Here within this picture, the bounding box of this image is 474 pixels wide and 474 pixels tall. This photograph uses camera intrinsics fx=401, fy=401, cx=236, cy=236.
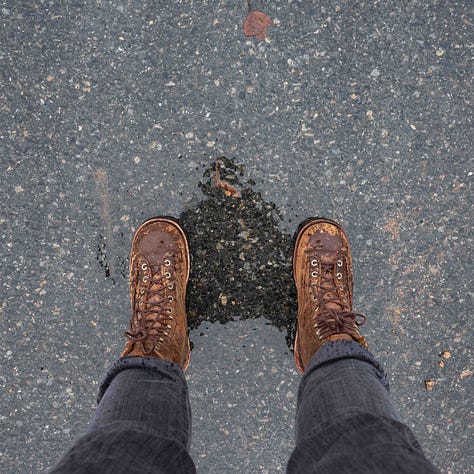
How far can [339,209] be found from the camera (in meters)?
2.08

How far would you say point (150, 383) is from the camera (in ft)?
5.56

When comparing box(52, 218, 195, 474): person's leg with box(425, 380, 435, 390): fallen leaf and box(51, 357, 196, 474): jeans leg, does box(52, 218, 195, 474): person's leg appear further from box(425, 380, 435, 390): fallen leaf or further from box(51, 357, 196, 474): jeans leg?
box(425, 380, 435, 390): fallen leaf

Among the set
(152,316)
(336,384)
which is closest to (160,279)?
(152,316)

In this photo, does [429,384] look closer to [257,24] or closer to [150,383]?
[150,383]

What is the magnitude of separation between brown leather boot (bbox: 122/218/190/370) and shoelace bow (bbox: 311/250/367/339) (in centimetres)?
→ 68

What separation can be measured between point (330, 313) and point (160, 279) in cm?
88

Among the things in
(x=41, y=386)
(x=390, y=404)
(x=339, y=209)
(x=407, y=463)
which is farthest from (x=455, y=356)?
(x=41, y=386)

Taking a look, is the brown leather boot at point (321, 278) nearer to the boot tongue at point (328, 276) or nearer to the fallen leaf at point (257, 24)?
the boot tongue at point (328, 276)

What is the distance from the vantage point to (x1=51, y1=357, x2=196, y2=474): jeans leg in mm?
1299

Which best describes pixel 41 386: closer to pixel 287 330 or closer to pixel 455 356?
pixel 287 330

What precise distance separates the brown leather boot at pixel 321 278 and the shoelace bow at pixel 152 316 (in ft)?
2.20

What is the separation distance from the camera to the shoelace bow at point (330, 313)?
195 centimetres

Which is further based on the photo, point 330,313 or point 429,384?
point 429,384

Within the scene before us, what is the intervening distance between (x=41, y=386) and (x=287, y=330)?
1.35 meters
